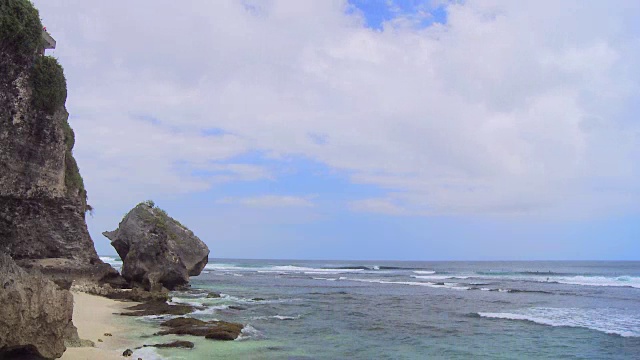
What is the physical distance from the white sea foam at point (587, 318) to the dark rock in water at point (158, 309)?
48.9 feet

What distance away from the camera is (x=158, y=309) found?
70.6 feet

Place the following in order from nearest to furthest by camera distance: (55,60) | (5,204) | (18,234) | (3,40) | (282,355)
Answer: (3,40)
(282,355)
(5,204)
(55,60)
(18,234)

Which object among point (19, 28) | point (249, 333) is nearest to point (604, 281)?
point (249, 333)

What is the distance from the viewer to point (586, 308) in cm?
2959

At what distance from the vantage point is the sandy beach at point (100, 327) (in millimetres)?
11367

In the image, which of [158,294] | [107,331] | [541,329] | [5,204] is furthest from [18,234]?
[541,329]

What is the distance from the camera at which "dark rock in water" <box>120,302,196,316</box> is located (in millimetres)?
20562

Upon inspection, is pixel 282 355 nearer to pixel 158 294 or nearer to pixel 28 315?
pixel 28 315

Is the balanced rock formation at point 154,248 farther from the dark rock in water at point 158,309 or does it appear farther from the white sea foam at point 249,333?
the white sea foam at point 249,333

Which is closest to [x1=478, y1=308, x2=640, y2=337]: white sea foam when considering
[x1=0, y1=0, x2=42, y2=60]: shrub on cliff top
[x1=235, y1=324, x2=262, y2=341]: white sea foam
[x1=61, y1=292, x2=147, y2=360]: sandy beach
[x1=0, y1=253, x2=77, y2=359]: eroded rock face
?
[x1=235, y1=324, x2=262, y2=341]: white sea foam

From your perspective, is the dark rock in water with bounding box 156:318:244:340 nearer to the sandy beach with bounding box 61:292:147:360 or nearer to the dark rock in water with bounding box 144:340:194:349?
the sandy beach with bounding box 61:292:147:360

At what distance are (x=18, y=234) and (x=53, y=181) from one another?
3071 millimetres

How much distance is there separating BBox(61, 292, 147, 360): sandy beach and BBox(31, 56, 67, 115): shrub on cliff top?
23.6 feet

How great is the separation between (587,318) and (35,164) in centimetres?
2549
